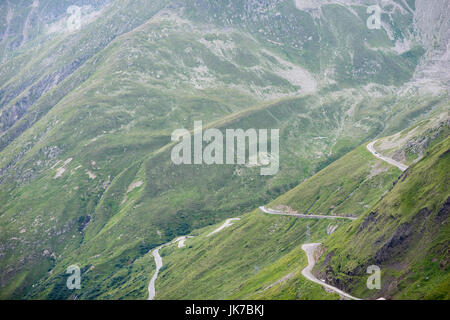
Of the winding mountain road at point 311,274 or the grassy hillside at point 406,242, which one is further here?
the winding mountain road at point 311,274

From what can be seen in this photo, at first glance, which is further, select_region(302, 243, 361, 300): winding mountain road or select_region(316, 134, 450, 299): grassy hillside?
select_region(302, 243, 361, 300): winding mountain road

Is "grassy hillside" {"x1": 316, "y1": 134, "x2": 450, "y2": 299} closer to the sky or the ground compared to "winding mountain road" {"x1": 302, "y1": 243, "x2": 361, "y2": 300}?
closer to the sky

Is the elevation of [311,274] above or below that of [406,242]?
below

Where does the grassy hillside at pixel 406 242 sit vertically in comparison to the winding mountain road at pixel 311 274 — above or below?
above

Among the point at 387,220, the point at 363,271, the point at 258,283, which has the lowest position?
the point at 258,283

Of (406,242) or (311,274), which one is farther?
(311,274)

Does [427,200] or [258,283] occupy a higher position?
[427,200]
